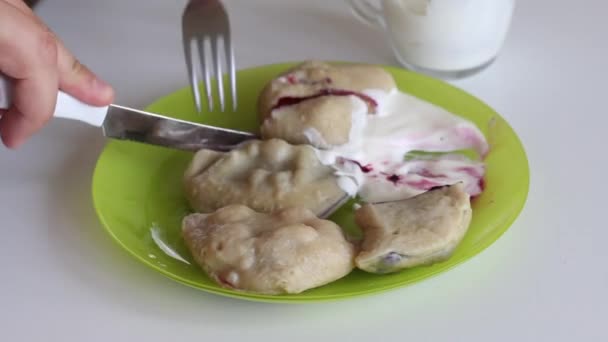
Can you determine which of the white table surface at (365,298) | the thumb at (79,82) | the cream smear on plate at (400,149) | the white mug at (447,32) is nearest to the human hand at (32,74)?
the thumb at (79,82)

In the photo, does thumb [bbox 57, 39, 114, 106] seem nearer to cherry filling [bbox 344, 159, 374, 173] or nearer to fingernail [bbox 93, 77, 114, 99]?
fingernail [bbox 93, 77, 114, 99]

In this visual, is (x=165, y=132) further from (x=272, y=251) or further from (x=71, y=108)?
(x=272, y=251)

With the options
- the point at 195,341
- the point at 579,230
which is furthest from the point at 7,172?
the point at 579,230

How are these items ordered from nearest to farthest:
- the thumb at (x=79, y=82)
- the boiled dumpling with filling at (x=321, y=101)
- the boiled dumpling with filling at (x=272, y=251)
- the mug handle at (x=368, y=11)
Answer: the boiled dumpling with filling at (x=272, y=251)
the thumb at (x=79, y=82)
the boiled dumpling with filling at (x=321, y=101)
the mug handle at (x=368, y=11)

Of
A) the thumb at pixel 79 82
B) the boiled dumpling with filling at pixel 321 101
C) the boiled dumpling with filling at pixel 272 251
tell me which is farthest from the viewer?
the boiled dumpling with filling at pixel 321 101

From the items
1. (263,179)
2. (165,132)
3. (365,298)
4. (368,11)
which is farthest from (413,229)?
(368,11)

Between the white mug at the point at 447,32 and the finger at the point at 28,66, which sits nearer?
the finger at the point at 28,66

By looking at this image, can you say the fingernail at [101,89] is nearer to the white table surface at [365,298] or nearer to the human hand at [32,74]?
the human hand at [32,74]
